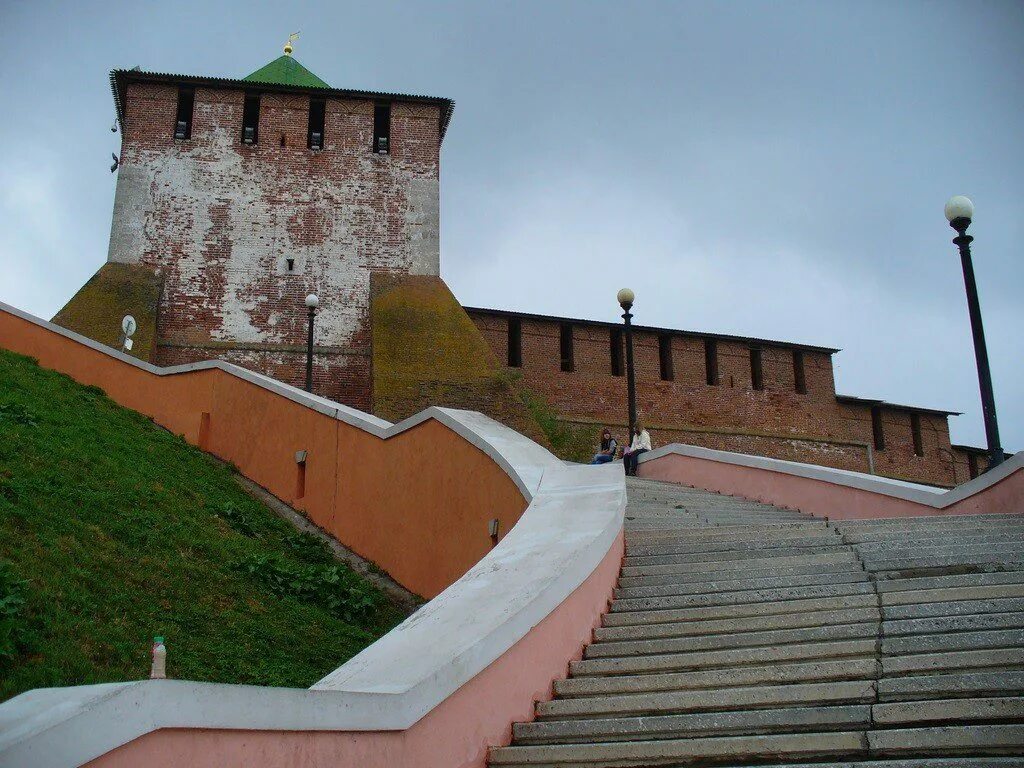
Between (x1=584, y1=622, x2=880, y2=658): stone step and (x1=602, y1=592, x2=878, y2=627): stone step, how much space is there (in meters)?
0.24

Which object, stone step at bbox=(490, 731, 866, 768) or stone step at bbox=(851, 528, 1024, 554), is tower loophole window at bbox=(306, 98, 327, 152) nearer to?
stone step at bbox=(851, 528, 1024, 554)

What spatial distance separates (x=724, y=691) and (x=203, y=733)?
2.11 meters

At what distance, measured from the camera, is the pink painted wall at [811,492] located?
7.21 meters

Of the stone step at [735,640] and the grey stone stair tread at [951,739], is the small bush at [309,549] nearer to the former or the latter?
the stone step at [735,640]

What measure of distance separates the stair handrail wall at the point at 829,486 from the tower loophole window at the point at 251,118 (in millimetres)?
11811

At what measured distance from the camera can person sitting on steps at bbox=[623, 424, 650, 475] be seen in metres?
12.6

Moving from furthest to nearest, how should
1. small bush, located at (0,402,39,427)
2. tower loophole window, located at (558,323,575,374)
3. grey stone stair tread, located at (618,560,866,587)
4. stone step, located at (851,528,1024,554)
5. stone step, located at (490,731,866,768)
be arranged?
tower loophole window, located at (558,323,575,374) → small bush, located at (0,402,39,427) → stone step, located at (851,528,1024,554) → grey stone stair tread, located at (618,560,866,587) → stone step, located at (490,731,866,768)

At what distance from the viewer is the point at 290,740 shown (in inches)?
105

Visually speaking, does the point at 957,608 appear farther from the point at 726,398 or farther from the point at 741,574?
the point at 726,398

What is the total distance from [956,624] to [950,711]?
0.86 m

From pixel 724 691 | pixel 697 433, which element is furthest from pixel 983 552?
pixel 697 433

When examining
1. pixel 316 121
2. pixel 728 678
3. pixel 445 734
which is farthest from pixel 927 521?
pixel 316 121

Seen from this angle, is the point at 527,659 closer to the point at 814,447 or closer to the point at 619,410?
the point at 619,410

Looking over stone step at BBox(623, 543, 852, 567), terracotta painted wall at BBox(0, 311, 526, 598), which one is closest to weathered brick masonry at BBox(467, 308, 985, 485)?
terracotta painted wall at BBox(0, 311, 526, 598)
